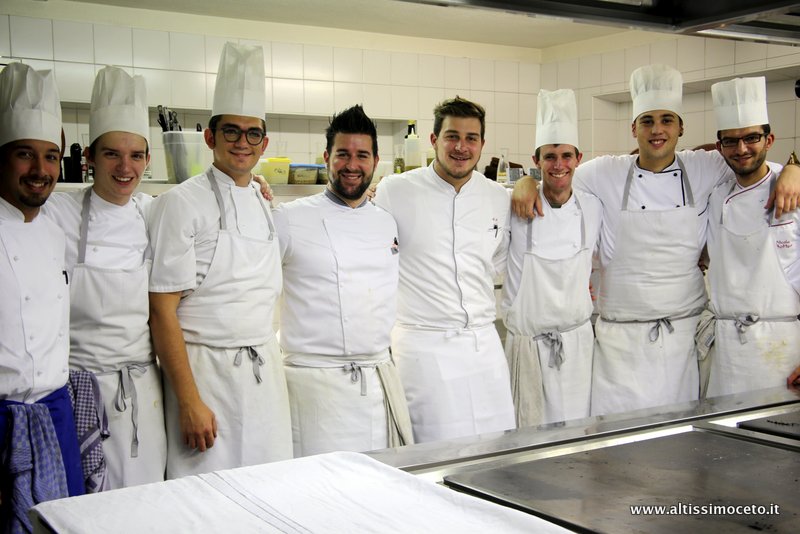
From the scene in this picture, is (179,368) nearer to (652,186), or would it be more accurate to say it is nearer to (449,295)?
(449,295)

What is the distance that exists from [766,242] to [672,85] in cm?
68

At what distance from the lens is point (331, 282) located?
2.43 meters

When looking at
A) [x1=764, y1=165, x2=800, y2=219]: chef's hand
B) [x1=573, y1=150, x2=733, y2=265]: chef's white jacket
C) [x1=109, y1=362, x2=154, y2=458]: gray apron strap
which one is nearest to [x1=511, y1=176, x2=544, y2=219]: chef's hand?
[x1=573, y1=150, x2=733, y2=265]: chef's white jacket

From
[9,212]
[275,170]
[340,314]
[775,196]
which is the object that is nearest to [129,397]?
[9,212]

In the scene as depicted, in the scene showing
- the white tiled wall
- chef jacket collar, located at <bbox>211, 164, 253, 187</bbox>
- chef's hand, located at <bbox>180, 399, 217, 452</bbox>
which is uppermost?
the white tiled wall

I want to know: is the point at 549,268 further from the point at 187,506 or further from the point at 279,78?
the point at 279,78

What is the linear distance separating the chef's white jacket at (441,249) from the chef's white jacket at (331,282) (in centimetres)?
19

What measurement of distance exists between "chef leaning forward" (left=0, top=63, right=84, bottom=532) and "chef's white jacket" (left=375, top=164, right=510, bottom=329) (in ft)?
3.82

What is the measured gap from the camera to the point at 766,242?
2688mm

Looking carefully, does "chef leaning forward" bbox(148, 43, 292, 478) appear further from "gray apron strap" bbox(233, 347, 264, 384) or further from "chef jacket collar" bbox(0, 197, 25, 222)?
"chef jacket collar" bbox(0, 197, 25, 222)

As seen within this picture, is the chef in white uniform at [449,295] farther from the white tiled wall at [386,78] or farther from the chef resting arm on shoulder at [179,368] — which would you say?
the white tiled wall at [386,78]

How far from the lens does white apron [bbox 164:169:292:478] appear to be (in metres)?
2.17

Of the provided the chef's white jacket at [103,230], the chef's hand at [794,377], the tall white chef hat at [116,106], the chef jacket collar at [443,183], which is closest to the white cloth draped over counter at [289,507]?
the chef's white jacket at [103,230]

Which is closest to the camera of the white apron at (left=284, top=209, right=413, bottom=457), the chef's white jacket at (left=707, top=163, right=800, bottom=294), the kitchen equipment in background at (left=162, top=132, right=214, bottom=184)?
the white apron at (left=284, top=209, right=413, bottom=457)
